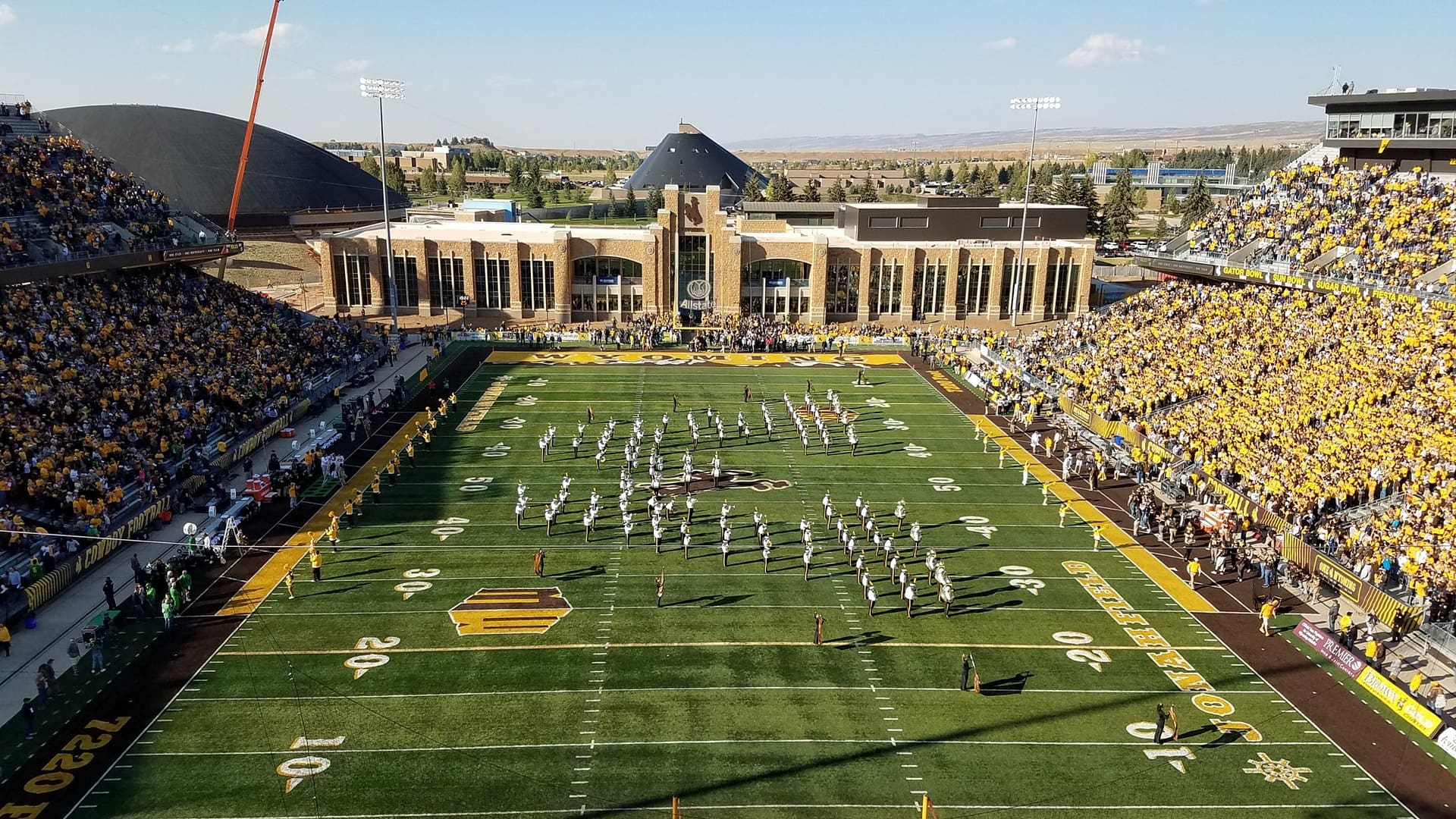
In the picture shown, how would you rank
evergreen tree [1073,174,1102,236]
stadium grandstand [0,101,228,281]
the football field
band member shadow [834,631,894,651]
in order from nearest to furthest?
1. the football field
2. band member shadow [834,631,894,651]
3. stadium grandstand [0,101,228,281]
4. evergreen tree [1073,174,1102,236]

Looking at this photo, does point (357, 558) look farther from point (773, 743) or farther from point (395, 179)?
point (395, 179)

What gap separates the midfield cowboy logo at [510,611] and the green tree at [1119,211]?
217 feet

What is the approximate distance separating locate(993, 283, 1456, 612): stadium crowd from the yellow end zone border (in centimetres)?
820

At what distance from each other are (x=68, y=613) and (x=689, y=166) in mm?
86108

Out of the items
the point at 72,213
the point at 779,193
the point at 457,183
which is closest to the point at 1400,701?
the point at 72,213

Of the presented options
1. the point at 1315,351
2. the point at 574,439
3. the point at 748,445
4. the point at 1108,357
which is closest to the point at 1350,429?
the point at 1315,351

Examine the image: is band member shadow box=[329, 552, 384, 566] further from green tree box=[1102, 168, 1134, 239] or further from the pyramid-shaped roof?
the pyramid-shaped roof

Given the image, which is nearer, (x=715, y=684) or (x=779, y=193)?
(x=715, y=684)

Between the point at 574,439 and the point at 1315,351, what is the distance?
22277 mm

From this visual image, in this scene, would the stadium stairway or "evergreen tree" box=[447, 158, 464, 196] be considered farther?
"evergreen tree" box=[447, 158, 464, 196]

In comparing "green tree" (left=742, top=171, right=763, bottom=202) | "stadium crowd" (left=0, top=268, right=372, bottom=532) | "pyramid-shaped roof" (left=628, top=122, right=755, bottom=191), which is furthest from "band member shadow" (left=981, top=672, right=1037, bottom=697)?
"pyramid-shaped roof" (left=628, top=122, right=755, bottom=191)

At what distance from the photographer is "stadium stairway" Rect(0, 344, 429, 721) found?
589 inches

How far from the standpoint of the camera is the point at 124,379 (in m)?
25.4

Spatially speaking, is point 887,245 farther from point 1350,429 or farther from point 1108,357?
point 1350,429
